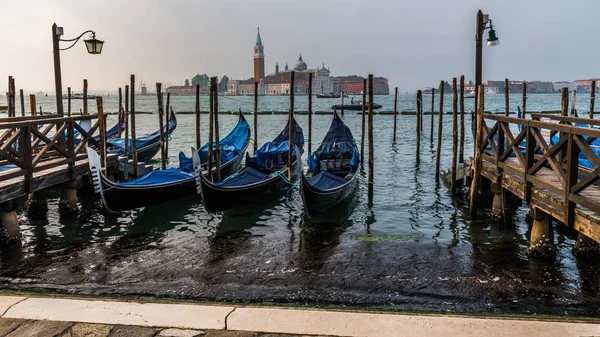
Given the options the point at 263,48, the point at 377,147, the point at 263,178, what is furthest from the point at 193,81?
the point at 263,178

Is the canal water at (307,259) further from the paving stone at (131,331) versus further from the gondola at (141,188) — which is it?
the paving stone at (131,331)

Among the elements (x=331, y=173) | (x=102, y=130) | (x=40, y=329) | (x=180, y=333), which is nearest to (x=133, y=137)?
(x=102, y=130)

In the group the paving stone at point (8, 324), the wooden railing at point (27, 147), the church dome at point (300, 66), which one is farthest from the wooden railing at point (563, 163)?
the church dome at point (300, 66)

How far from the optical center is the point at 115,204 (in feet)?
27.1

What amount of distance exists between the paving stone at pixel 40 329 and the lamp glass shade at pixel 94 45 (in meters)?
6.84

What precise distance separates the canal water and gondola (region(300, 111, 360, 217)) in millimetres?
317

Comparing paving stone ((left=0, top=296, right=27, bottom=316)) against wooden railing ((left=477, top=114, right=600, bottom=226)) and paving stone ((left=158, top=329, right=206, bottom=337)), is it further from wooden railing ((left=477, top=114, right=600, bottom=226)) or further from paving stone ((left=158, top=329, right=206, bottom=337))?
wooden railing ((left=477, top=114, right=600, bottom=226))

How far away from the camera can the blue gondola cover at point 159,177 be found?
8.59 m

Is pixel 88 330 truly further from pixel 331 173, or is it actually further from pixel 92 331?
pixel 331 173

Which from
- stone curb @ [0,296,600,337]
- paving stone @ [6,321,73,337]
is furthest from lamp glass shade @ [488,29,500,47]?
paving stone @ [6,321,73,337]

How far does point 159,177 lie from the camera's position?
29.6 feet

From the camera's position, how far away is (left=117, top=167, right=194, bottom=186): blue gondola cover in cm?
859

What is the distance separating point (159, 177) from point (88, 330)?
19.2 ft

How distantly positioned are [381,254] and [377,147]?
1492 centimetres
